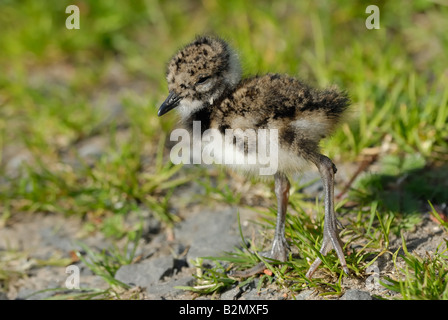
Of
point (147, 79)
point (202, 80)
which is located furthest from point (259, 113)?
point (147, 79)

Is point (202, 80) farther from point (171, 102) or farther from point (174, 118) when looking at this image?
point (174, 118)

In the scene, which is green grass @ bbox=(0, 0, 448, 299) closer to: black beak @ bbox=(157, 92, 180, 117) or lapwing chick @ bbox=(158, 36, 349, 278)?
lapwing chick @ bbox=(158, 36, 349, 278)

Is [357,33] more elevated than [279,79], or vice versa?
[357,33]

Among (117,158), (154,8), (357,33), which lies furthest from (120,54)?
(357,33)

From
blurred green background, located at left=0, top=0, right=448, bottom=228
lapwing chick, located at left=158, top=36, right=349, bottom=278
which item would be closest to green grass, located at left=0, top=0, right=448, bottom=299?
blurred green background, located at left=0, top=0, right=448, bottom=228

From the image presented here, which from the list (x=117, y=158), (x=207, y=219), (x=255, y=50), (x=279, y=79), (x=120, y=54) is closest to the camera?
(x=279, y=79)

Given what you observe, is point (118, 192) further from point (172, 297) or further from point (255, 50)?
point (255, 50)
